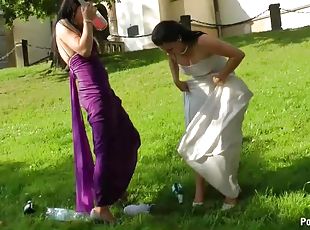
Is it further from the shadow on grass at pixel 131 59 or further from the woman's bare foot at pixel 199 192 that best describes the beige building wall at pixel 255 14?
the woman's bare foot at pixel 199 192

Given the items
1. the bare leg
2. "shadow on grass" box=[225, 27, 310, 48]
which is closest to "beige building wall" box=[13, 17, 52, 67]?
"shadow on grass" box=[225, 27, 310, 48]

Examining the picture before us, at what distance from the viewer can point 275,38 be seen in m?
17.3

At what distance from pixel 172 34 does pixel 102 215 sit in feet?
5.02

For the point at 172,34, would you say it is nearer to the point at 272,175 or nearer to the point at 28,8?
the point at 272,175

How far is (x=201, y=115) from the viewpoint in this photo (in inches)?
209

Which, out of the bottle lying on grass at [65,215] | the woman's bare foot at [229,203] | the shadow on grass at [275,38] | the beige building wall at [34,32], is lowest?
the bottle lying on grass at [65,215]

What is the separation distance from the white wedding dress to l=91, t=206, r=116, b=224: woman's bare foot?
0.77 metres

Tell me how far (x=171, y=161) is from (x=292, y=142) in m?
1.34

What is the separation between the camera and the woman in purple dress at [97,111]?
203 inches

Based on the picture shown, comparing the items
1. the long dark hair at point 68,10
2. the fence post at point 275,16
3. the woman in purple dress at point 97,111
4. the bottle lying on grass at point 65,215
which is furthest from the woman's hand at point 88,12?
the fence post at point 275,16

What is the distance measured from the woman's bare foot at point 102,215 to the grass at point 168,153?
3.6 inches

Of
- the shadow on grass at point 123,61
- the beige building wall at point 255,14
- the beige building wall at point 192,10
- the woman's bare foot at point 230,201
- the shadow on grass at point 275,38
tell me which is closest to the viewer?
the woman's bare foot at point 230,201

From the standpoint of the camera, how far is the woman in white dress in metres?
5.15

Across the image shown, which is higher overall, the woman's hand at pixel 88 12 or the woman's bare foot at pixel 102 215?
the woman's hand at pixel 88 12
